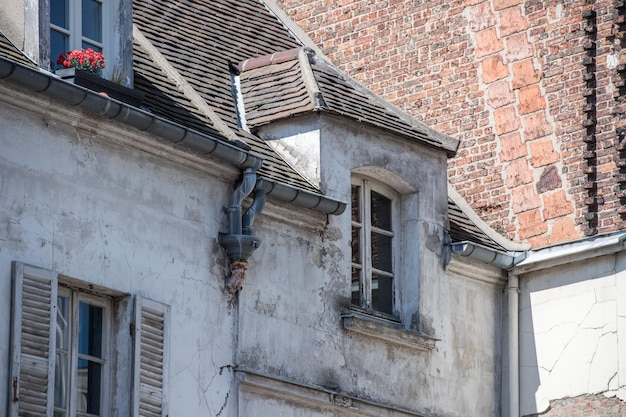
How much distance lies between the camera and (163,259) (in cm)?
1570

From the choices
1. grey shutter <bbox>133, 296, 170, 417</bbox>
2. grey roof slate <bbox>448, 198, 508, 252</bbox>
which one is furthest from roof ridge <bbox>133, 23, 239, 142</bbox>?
grey roof slate <bbox>448, 198, 508, 252</bbox>

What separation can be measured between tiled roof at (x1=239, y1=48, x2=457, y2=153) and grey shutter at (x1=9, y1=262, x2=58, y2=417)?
451cm

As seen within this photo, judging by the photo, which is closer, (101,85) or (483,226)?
(101,85)

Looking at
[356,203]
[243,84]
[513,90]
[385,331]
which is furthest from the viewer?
[513,90]

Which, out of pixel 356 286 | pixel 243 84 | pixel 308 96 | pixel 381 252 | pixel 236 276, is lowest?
pixel 236 276

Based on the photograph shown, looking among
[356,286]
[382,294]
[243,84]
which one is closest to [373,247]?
[382,294]

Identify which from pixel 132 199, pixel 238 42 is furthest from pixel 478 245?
pixel 132 199

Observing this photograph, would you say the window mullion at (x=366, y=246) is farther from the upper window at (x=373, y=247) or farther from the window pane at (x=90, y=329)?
the window pane at (x=90, y=329)

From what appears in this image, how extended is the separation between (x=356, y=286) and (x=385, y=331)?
0.61 metres

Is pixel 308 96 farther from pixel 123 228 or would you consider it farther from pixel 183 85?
pixel 123 228

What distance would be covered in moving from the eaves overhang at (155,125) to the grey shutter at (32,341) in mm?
1471

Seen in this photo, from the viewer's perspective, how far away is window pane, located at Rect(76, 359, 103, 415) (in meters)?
14.9

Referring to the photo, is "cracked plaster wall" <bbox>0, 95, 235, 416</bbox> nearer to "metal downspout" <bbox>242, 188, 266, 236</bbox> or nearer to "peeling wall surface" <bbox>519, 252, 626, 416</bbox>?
"metal downspout" <bbox>242, 188, 266, 236</bbox>

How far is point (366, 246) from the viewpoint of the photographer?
18.4 meters
